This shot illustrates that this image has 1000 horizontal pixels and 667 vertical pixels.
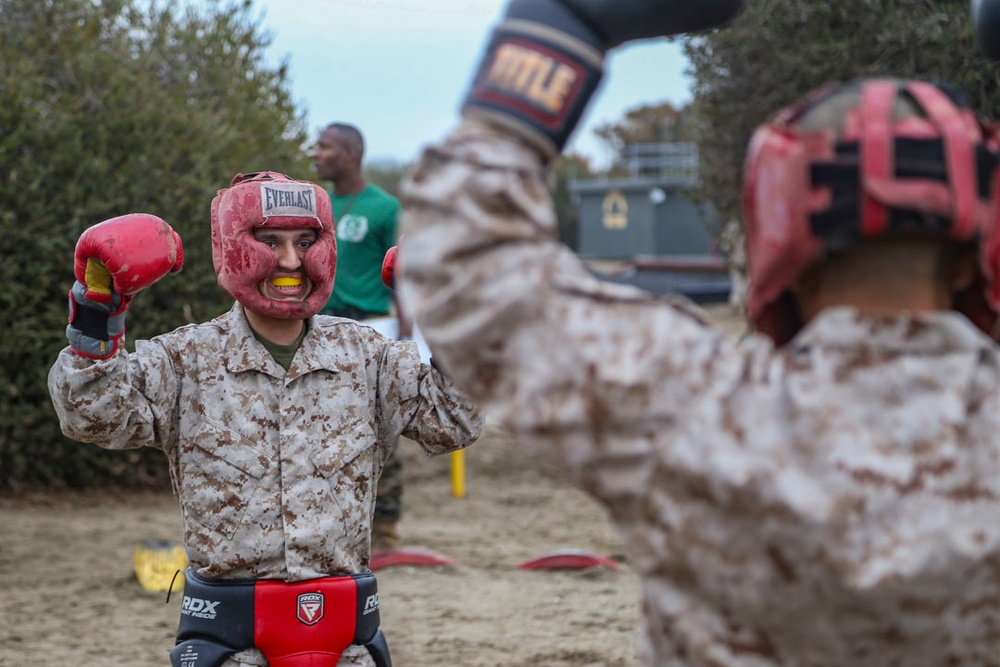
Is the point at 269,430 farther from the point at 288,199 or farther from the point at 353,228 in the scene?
the point at 353,228

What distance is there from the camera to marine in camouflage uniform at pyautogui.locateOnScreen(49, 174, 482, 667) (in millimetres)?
3049

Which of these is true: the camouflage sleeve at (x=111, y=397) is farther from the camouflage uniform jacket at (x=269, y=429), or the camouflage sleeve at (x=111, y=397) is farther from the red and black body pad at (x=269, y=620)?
the red and black body pad at (x=269, y=620)

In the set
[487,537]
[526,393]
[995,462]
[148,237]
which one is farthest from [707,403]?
[487,537]

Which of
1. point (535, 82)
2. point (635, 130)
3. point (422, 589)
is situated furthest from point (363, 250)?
point (635, 130)

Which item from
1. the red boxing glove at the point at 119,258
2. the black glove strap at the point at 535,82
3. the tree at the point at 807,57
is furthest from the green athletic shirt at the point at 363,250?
the black glove strap at the point at 535,82

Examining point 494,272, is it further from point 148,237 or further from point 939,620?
point 148,237

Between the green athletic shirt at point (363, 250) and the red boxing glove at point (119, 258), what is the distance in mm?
3347

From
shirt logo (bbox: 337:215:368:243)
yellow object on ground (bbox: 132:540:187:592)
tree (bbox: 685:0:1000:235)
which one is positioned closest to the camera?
yellow object on ground (bbox: 132:540:187:592)

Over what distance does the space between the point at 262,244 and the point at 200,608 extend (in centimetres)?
97

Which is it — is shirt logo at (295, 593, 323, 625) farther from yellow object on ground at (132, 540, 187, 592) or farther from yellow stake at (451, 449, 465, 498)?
yellow stake at (451, 449, 465, 498)

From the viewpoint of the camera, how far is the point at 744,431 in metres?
1.39

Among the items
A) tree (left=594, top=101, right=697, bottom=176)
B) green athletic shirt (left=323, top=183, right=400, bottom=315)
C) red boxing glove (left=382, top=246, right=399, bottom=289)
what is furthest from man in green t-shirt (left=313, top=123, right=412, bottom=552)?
tree (left=594, top=101, right=697, bottom=176)

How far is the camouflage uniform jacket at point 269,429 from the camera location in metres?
3.06

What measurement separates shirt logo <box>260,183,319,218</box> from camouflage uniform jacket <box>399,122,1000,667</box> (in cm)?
195
